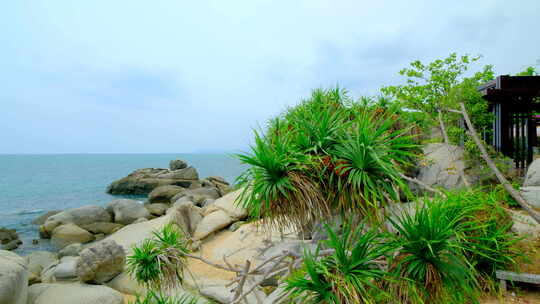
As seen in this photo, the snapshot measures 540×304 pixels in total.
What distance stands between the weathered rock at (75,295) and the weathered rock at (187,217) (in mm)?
3190

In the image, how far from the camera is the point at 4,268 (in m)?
6.01

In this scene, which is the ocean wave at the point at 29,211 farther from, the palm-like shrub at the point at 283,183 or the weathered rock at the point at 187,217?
the palm-like shrub at the point at 283,183

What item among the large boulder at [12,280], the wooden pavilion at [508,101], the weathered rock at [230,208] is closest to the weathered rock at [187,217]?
the weathered rock at [230,208]

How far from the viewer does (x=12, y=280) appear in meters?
5.95

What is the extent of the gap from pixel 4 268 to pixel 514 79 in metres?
13.8

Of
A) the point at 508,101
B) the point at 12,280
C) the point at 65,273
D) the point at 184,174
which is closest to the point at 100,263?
the point at 65,273

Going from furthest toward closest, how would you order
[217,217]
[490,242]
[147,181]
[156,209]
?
[147,181] < [156,209] < [217,217] < [490,242]

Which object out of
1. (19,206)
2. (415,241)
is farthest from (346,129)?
(19,206)

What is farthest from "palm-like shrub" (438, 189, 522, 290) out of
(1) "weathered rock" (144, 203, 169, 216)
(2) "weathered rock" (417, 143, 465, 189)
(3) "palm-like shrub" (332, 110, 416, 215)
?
(1) "weathered rock" (144, 203, 169, 216)

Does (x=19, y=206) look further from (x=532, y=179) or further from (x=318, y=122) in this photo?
(x=532, y=179)

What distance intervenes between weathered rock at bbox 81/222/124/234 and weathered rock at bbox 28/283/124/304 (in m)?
7.72

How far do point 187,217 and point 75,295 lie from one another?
419 cm

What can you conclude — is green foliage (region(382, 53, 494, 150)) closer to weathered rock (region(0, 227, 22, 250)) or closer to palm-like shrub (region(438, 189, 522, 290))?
palm-like shrub (region(438, 189, 522, 290))

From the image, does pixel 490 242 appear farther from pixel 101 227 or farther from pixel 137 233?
pixel 101 227
